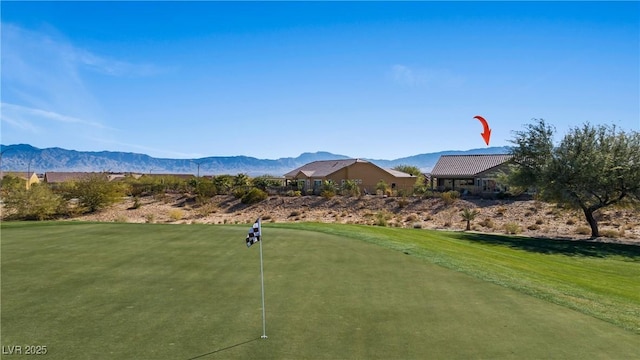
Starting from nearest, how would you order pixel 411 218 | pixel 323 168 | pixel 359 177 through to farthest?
1. pixel 411 218
2. pixel 359 177
3. pixel 323 168

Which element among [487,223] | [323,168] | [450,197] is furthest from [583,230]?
[323,168]

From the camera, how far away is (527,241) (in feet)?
94.8

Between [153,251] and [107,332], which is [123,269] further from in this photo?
[107,332]

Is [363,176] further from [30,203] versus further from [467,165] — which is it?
[30,203]

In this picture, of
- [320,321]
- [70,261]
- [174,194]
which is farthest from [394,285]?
[174,194]

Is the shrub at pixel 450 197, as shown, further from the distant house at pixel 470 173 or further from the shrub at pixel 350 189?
the shrub at pixel 350 189

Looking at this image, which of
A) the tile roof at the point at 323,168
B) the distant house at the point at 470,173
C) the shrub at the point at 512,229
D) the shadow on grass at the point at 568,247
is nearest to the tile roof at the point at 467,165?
the distant house at the point at 470,173

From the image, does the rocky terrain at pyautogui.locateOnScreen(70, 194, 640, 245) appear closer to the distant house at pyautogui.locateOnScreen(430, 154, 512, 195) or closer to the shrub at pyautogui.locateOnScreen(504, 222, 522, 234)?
the shrub at pyautogui.locateOnScreen(504, 222, 522, 234)

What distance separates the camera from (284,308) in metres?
9.09

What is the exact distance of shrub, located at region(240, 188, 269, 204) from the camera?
182ft

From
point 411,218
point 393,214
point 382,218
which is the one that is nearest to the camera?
point 382,218

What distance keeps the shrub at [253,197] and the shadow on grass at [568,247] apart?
105 feet

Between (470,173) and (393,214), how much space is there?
1619 cm

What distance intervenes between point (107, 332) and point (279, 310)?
10.1 feet
